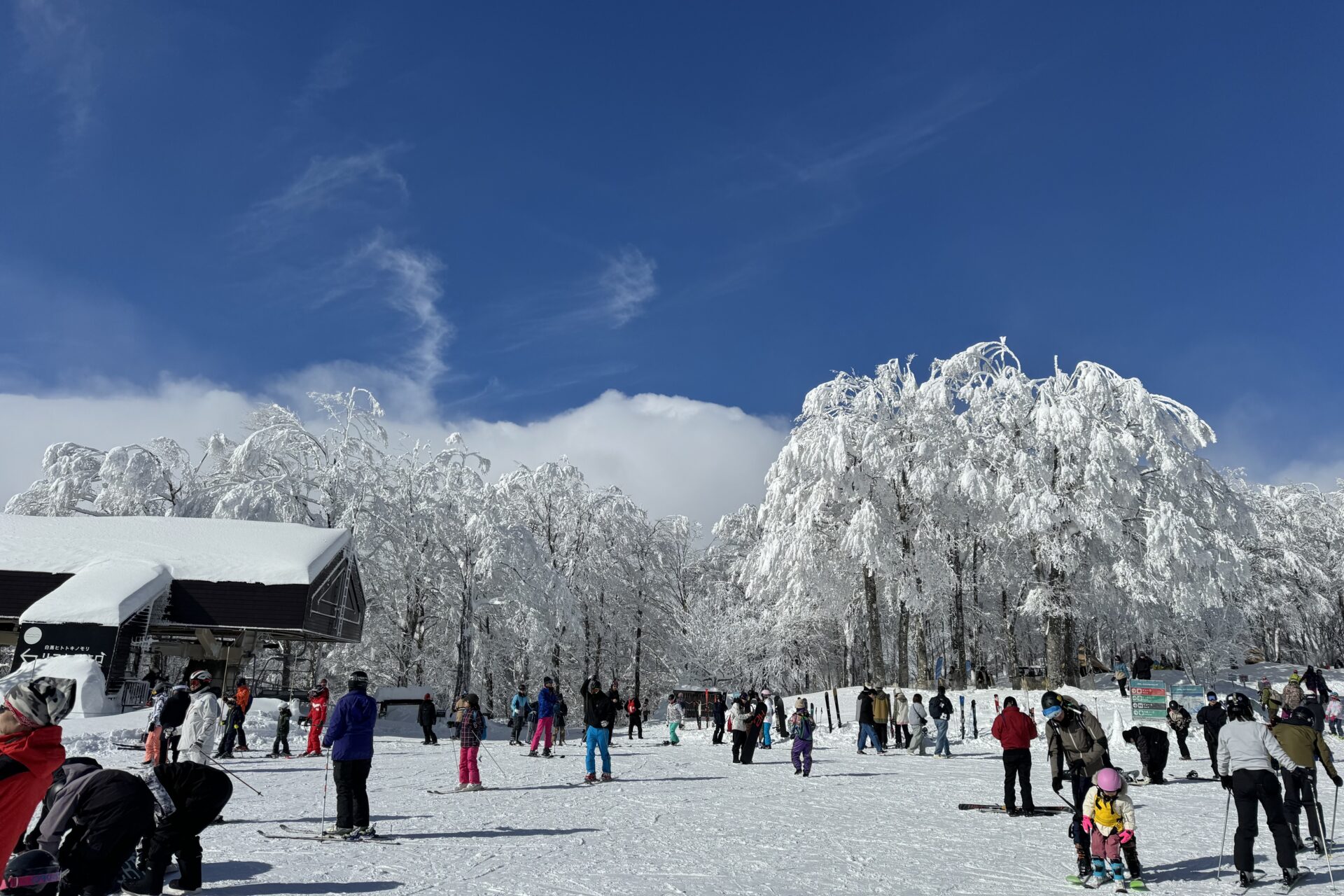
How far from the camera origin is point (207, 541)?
29.9 metres

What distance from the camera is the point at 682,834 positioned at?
9617 millimetres

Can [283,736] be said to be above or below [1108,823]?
below

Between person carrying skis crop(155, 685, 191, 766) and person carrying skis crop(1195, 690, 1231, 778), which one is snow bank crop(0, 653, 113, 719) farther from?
person carrying skis crop(1195, 690, 1231, 778)

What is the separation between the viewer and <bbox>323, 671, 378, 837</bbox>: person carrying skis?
29.1 ft

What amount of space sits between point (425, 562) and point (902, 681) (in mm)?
20533

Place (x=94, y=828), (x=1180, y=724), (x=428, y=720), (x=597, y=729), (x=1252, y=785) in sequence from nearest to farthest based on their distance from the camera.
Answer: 1. (x=94, y=828)
2. (x=1252, y=785)
3. (x=597, y=729)
4. (x=1180, y=724)
5. (x=428, y=720)

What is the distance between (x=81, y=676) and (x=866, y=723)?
19.1 m

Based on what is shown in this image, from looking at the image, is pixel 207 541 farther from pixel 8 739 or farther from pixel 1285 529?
pixel 1285 529

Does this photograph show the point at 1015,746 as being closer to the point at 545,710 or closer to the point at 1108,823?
the point at 1108,823

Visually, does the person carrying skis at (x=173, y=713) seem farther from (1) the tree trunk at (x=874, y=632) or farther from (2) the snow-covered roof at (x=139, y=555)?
(1) the tree trunk at (x=874, y=632)

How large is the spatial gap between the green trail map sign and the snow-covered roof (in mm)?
24765

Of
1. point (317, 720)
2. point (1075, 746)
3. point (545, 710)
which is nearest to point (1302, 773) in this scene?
point (1075, 746)

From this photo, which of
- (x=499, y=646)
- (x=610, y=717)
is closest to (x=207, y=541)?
(x=499, y=646)

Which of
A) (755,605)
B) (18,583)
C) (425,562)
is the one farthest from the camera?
(755,605)
